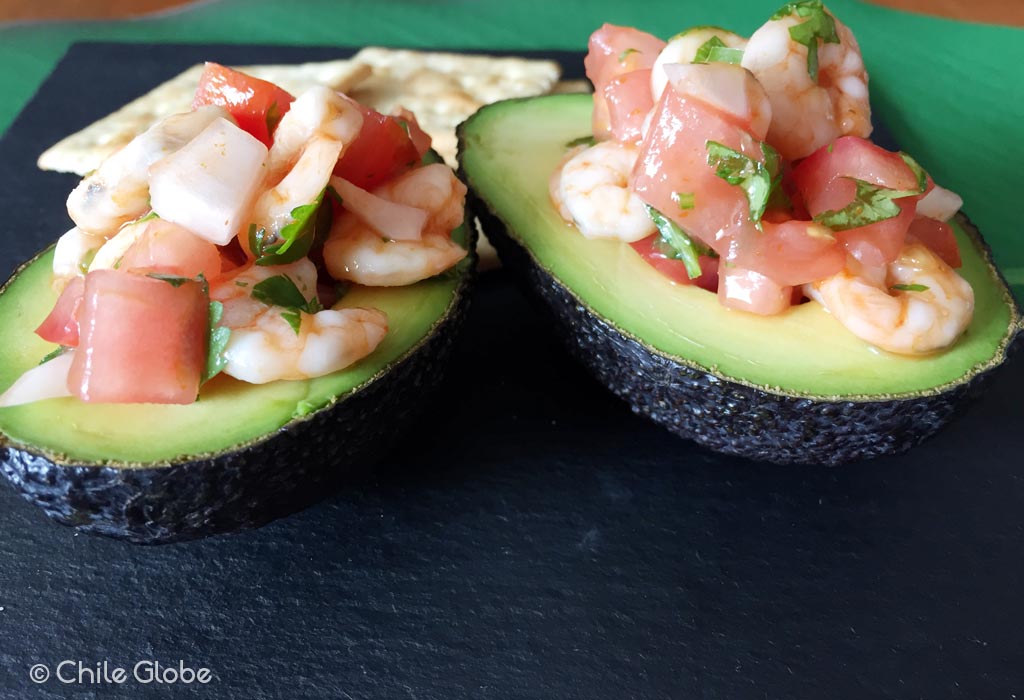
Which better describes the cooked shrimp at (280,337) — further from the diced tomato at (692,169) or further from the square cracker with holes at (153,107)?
the square cracker with holes at (153,107)

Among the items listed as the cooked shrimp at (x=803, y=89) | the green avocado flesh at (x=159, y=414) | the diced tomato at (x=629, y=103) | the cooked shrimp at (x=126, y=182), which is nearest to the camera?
the green avocado flesh at (x=159, y=414)

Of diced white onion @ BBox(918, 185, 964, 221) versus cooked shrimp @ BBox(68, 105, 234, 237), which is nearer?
cooked shrimp @ BBox(68, 105, 234, 237)

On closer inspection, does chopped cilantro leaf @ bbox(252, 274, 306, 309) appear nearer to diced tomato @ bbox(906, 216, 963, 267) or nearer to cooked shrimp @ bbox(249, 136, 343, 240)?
cooked shrimp @ bbox(249, 136, 343, 240)

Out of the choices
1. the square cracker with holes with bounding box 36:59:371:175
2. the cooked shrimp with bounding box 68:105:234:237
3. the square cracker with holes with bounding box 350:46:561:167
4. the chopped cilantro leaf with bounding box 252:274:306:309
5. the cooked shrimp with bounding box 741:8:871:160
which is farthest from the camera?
the square cracker with holes with bounding box 350:46:561:167

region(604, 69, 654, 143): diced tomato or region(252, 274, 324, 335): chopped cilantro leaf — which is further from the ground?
region(604, 69, 654, 143): diced tomato

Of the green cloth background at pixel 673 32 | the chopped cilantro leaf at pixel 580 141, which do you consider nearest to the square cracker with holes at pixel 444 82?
the green cloth background at pixel 673 32

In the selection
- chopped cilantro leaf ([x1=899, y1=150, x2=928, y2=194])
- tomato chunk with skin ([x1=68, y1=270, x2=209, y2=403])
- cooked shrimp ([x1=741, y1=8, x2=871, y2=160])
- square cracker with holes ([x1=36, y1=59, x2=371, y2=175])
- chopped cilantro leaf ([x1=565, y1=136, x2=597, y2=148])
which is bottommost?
square cracker with holes ([x1=36, y1=59, x2=371, y2=175])

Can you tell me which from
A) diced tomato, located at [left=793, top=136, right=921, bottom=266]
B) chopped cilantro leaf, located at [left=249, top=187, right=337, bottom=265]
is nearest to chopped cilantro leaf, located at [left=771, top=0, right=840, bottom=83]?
diced tomato, located at [left=793, top=136, right=921, bottom=266]

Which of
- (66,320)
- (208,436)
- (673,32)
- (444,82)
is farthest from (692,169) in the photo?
(673,32)
